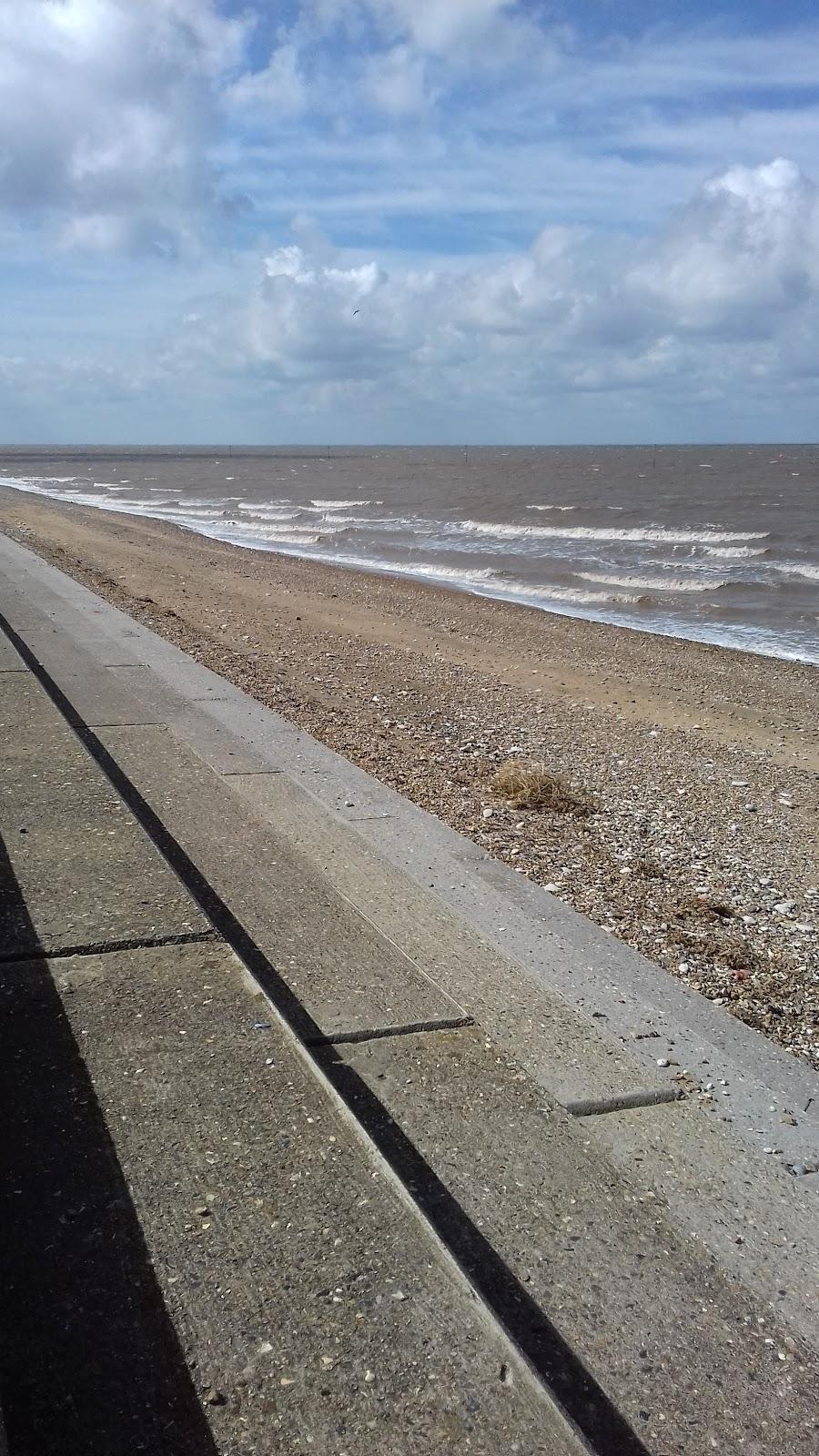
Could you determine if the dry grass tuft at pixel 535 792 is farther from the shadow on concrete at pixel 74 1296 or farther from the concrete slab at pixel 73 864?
the shadow on concrete at pixel 74 1296

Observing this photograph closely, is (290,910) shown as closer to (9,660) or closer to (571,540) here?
(9,660)

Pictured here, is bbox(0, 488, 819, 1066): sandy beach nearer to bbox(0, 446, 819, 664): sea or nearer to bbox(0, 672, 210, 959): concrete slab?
bbox(0, 672, 210, 959): concrete slab

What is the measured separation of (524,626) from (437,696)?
19.1 feet

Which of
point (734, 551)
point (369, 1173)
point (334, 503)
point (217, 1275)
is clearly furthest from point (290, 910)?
point (334, 503)

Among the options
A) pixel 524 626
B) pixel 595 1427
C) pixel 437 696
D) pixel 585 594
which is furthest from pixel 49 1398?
pixel 585 594

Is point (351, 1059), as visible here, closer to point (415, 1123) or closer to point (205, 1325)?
point (415, 1123)

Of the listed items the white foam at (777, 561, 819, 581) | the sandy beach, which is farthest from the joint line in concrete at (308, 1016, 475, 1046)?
the white foam at (777, 561, 819, 581)

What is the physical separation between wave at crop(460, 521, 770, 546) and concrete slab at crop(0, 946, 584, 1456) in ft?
93.6

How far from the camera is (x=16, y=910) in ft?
11.9

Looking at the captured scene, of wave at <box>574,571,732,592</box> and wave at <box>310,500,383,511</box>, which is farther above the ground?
wave at <box>310,500,383,511</box>

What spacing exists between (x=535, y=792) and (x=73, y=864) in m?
2.79

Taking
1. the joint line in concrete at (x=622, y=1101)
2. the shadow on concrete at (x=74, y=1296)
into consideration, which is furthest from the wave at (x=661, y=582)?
the shadow on concrete at (x=74, y=1296)

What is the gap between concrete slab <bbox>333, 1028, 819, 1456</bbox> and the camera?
2072mm

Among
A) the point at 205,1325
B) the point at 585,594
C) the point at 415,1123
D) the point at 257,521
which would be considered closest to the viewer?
the point at 205,1325
